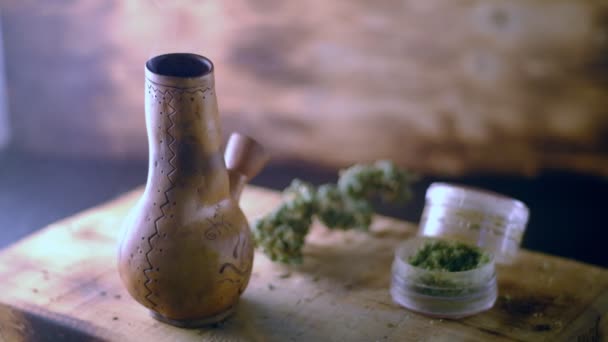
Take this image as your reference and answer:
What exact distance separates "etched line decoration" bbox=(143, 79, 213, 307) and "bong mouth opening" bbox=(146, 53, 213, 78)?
0.13ft

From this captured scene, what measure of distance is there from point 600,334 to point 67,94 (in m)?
1.66

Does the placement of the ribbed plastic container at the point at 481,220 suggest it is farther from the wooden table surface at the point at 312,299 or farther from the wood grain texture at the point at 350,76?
the wood grain texture at the point at 350,76

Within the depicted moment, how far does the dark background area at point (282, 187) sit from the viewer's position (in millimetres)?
1906

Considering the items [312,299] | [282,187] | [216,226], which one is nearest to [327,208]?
[312,299]

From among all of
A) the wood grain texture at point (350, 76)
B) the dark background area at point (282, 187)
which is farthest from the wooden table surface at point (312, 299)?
the wood grain texture at point (350, 76)

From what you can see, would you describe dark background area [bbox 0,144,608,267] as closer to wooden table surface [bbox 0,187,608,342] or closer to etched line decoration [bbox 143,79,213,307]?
wooden table surface [bbox 0,187,608,342]

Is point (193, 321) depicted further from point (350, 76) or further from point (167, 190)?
point (350, 76)

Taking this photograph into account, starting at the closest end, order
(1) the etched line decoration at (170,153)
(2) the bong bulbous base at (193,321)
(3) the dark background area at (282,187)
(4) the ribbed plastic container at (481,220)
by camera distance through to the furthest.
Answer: (1) the etched line decoration at (170,153) → (2) the bong bulbous base at (193,321) → (4) the ribbed plastic container at (481,220) → (3) the dark background area at (282,187)

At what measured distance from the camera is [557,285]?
1.15 metres

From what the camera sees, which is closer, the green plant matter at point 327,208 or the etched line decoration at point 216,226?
the etched line decoration at point 216,226

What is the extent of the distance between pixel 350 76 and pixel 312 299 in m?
1.13

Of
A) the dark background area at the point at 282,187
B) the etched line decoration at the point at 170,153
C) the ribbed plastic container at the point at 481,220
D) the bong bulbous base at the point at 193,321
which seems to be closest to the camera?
the etched line decoration at the point at 170,153

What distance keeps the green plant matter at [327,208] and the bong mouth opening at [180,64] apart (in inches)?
13.1

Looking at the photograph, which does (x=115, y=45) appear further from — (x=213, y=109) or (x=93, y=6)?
(x=213, y=109)
